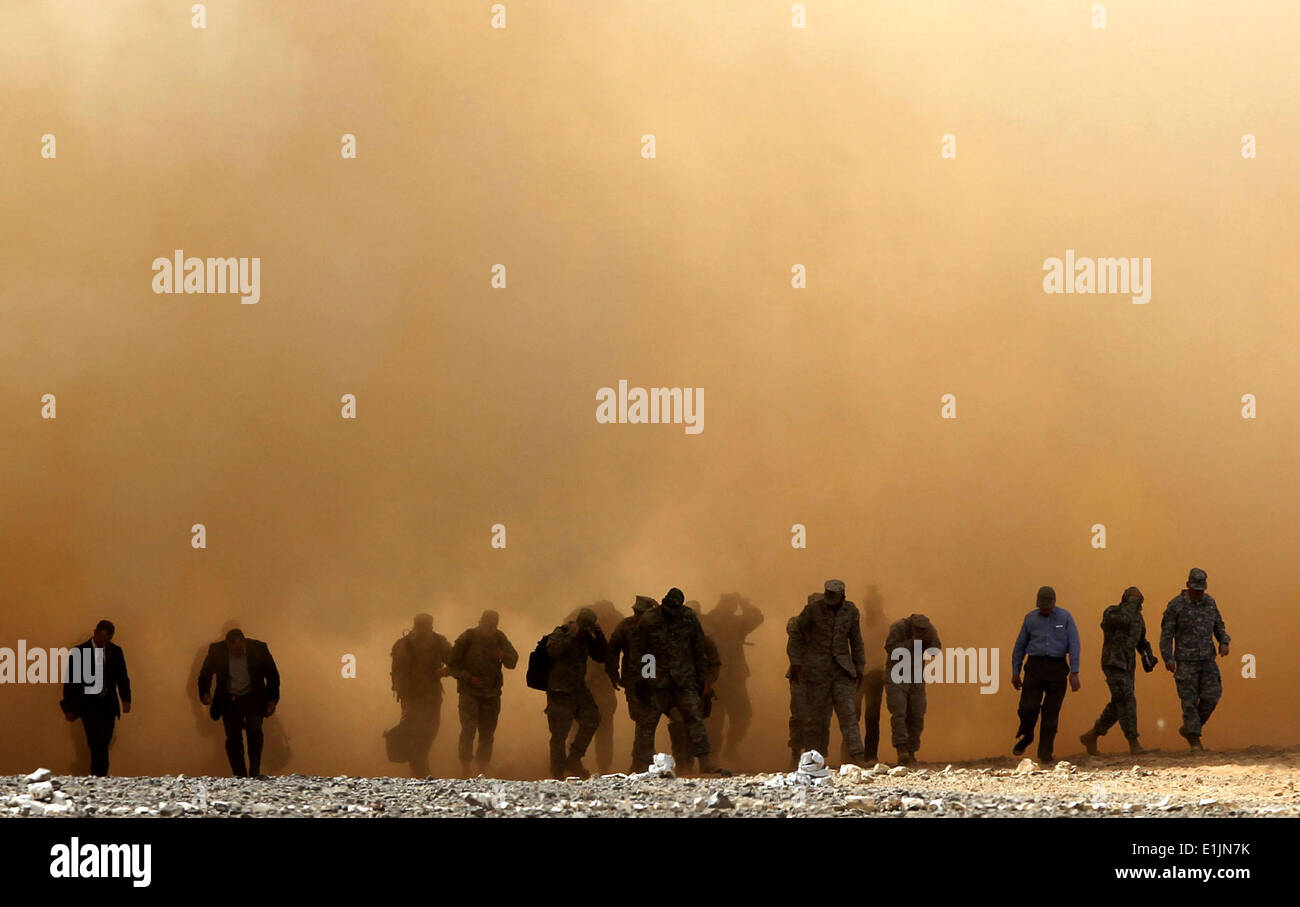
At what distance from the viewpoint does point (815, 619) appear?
14180 mm

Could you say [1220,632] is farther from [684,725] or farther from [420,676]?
[420,676]

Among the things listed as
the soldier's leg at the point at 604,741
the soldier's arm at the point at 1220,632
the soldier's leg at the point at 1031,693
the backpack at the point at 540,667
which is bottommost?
the soldier's leg at the point at 604,741

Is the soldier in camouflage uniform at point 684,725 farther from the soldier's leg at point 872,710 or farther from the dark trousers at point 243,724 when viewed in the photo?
the dark trousers at point 243,724

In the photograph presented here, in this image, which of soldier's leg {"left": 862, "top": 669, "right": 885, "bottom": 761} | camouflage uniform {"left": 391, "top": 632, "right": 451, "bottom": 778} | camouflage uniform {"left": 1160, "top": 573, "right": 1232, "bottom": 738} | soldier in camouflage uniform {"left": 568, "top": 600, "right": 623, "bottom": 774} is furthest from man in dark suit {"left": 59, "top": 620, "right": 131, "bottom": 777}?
camouflage uniform {"left": 1160, "top": 573, "right": 1232, "bottom": 738}

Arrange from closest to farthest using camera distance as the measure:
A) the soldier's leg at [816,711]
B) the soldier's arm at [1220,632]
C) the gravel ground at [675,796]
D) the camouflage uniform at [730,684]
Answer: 1. the gravel ground at [675,796]
2. the soldier's leg at [816,711]
3. the soldier's arm at [1220,632]
4. the camouflage uniform at [730,684]

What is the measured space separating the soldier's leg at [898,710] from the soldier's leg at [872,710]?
75 centimetres

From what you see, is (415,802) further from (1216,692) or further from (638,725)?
(1216,692)

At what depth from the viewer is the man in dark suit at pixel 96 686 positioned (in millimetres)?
13266

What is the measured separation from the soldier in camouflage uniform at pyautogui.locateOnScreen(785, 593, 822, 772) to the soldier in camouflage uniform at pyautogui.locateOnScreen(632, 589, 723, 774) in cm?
89

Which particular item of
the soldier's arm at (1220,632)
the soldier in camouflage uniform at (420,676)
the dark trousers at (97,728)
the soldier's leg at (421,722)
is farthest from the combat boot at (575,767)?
the soldier's arm at (1220,632)

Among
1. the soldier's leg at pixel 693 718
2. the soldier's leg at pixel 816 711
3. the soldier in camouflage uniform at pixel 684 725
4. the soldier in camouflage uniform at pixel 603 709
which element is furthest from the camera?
the soldier in camouflage uniform at pixel 603 709

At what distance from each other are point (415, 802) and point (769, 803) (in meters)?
2.43

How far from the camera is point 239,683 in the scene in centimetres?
1326
